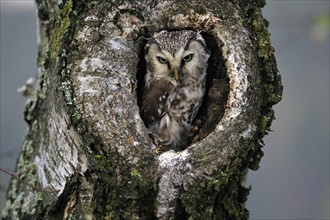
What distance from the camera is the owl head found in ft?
14.7

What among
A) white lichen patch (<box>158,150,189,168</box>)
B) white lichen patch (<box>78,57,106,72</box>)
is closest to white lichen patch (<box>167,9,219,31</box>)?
white lichen patch (<box>78,57,106,72</box>)

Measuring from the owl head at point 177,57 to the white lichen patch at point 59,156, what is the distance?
790 mm

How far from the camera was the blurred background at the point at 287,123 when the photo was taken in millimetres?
8836

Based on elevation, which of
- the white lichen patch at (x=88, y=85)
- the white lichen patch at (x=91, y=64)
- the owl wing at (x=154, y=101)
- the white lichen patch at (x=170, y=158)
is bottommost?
the white lichen patch at (x=170, y=158)

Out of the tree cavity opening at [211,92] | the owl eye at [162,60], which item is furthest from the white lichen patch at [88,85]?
the owl eye at [162,60]

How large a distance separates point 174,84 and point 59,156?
1.05 metres

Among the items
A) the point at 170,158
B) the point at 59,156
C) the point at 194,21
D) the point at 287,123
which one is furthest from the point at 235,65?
the point at 287,123

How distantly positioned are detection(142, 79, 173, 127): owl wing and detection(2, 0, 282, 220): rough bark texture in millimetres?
371

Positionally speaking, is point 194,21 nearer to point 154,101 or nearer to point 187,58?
point 187,58

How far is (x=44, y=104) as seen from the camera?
421 centimetres

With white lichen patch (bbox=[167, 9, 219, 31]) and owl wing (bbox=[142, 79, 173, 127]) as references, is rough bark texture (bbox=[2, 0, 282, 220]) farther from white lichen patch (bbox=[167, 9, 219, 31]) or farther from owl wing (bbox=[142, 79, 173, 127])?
owl wing (bbox=[142, 79, 173, 127])

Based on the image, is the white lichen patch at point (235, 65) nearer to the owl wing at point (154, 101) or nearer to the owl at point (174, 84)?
the owl at point (174, 84)

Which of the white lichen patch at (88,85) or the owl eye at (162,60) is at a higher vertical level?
the owl eye at (162,60)

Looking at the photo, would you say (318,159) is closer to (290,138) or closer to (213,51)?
(290,138)
